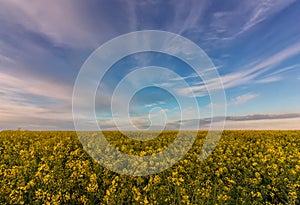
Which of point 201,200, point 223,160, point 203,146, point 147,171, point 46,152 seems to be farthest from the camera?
point 203,146

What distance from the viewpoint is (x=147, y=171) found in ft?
29.6

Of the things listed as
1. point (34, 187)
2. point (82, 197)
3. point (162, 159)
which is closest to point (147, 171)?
point (162, 159)

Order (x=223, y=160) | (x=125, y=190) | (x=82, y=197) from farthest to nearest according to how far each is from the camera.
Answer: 1. (x=223, y=160)
2. (x=82, y=197)
3. (x=125, y=190)

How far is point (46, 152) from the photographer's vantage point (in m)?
11.8

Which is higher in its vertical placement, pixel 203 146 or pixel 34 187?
pixel 203 146

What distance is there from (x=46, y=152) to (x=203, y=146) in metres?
7.51

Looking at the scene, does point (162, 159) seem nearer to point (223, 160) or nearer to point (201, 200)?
point (223, 160)

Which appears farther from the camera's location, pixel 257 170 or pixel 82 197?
pixel 257 170

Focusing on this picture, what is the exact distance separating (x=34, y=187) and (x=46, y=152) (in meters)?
3.56

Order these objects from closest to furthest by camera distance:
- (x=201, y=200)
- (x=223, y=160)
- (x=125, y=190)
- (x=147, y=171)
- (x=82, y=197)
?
(x=201, y=200), (x=125, y=190), (x=82, y=197), (x=147, y=171), (x=223, y=160)

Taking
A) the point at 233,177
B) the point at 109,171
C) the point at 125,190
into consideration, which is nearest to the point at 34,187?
the point at 109,171

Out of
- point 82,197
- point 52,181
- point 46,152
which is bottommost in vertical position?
point 82,197

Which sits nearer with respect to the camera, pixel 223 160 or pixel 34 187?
pixel 34 187

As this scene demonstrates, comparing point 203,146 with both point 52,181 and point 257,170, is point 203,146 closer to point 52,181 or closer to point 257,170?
point 257,170
